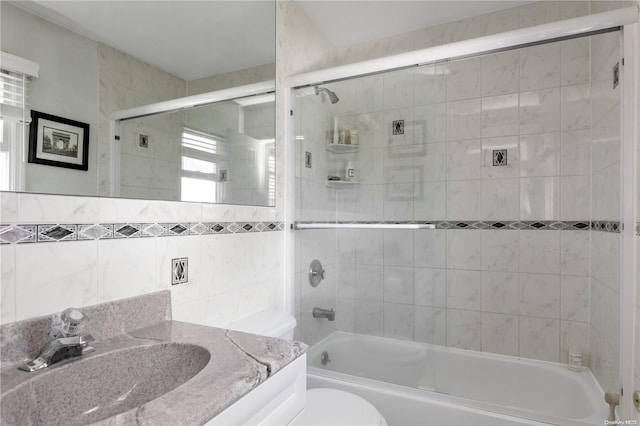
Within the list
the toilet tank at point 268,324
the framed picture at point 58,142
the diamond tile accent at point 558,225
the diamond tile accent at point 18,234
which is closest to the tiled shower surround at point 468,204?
the diamond tile accent at point 558,225

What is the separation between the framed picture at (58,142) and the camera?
2.88 feet

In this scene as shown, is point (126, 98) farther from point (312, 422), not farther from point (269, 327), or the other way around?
point (312, 422)

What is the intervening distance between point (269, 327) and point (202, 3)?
55.8 inches

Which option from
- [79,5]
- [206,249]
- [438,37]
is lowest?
[206,249]

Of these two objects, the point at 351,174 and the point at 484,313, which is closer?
the point at 351,174

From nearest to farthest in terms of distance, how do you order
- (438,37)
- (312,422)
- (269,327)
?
(312,422)
(269,327)
(438,37)

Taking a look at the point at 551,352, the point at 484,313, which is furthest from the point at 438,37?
the point at 551,352

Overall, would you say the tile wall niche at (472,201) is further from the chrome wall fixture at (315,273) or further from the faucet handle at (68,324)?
the faucet handle at (68,324)

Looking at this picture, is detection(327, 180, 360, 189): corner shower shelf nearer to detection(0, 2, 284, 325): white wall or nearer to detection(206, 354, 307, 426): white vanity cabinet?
detection(0, 2, 284, 325): white wall

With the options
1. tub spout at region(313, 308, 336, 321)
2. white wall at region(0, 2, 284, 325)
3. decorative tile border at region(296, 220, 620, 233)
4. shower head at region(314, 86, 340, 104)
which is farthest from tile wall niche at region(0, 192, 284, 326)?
shower head at region(314, 86, 340, 104)

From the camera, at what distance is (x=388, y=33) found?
102 inches

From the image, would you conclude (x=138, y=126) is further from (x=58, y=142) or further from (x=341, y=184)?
(x=341, y=184)

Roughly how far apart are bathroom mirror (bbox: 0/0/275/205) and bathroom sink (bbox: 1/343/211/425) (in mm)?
445

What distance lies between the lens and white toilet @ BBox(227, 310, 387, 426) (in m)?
1.36
